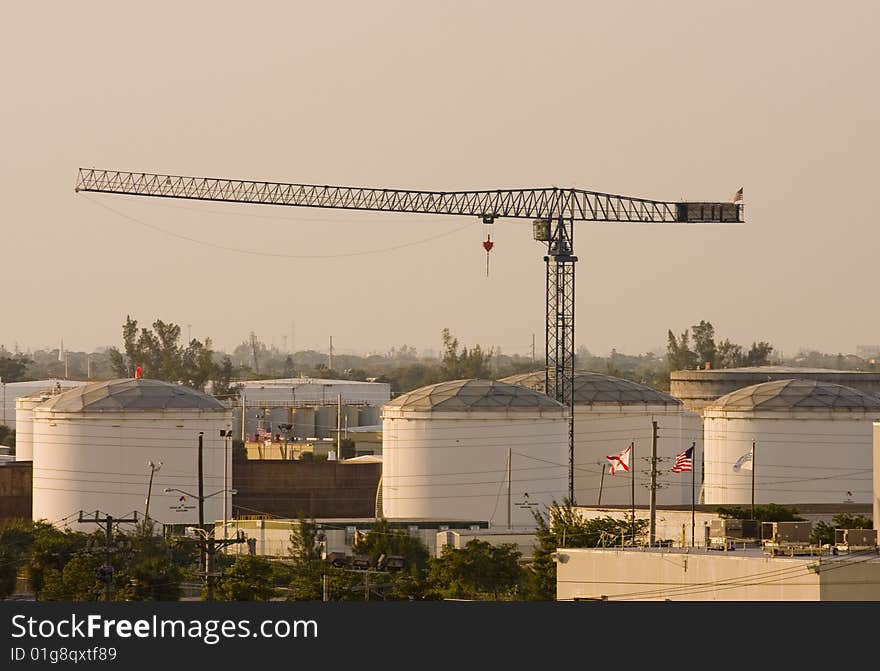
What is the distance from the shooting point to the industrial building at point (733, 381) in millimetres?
177500

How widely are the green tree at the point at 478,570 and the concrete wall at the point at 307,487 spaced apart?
4129cm

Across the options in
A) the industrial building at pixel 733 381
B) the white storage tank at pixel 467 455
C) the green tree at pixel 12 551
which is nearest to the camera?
the green tree at pixel 12 551

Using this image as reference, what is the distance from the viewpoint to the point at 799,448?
116 metres

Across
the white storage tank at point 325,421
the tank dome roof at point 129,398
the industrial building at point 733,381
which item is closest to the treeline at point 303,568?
the tank dome roof at point 129,398

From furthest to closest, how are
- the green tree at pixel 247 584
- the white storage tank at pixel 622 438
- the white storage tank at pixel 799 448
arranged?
1. the white storage tank at pixel 622 438
2. the white storage tank at pixel 799 448
3. the green tree at pixel 247 584

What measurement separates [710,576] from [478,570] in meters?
21.1

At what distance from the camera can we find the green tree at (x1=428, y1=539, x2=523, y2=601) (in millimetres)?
78875

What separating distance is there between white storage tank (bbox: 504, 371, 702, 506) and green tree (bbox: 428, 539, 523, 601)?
40.1 m

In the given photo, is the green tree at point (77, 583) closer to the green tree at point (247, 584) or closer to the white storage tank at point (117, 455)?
the green tree at point (247, 584)

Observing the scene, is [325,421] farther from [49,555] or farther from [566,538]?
[566,538]

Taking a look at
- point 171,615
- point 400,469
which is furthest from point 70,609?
point 400,469

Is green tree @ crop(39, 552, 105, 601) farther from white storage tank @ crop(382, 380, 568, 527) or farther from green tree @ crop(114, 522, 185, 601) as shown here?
white storage tank @ crop(382, 380, 568, 527)

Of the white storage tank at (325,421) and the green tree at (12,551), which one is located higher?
the white storage tank at (325,421)

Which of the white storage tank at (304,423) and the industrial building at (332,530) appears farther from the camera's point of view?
the white storage tank at (304,423)
